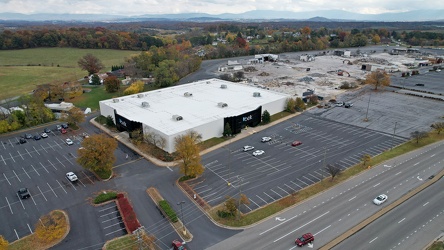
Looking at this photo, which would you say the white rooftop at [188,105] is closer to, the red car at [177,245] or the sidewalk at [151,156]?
the sidewalk at [151,156]

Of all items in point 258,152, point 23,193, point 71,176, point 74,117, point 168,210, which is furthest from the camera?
point 74,117

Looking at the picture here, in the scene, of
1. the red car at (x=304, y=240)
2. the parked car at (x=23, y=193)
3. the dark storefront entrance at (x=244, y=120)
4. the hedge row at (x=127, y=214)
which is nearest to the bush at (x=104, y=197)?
the hedge row at (x=127, y=214)

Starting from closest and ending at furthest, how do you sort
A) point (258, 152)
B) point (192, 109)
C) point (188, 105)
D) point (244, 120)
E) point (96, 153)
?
point (96, 153)
point (258, 152)
point (244, 120)
point (192, 109)
point (188, 105)

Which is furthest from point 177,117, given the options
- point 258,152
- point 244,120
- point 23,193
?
point 23,193

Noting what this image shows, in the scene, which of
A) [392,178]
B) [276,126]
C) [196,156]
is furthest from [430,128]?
[196,156]

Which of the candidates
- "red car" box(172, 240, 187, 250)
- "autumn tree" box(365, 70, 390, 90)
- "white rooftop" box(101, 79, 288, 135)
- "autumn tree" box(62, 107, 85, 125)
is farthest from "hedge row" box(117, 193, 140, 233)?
"autumn tree" box(365, 70, 390, 90)

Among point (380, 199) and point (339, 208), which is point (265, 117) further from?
point (380, 199)

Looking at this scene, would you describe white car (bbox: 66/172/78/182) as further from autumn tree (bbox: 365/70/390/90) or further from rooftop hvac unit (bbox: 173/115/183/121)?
autumn tree (bbox: 365/70/390/90)

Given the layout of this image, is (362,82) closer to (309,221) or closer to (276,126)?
(276,126)
